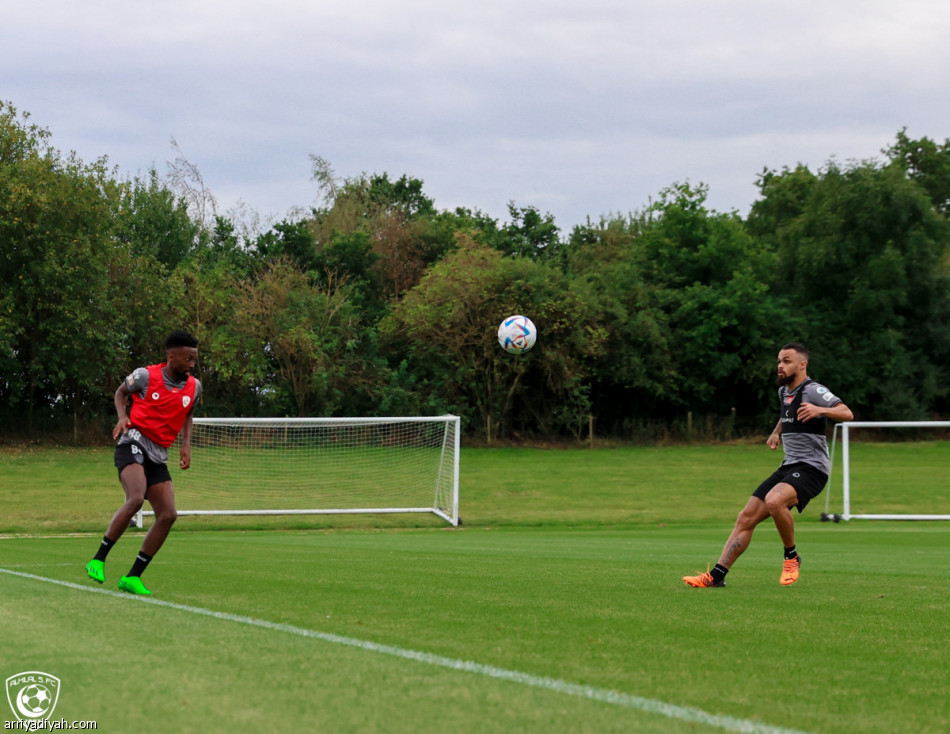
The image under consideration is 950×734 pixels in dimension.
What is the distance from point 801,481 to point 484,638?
14.5ft

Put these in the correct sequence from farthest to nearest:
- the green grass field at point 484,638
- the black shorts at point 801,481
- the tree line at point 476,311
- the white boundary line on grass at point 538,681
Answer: the tree line at point 476,311
the black shorts at point 801,481
the green grass field at point 484,638
the white boundary line on grass at point 538,681

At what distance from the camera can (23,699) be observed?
14.7 feet

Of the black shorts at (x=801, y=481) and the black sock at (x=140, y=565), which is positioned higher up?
the black shorts at (x=801, y=481)

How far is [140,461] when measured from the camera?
8953mm

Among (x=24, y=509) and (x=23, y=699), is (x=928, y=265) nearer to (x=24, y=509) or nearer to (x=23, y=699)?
(x=24, y=509)

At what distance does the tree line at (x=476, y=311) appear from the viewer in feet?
121

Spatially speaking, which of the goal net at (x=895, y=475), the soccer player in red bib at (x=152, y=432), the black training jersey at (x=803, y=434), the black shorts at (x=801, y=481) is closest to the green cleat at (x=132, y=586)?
the soccer player in red bib at (x=152, y=432)

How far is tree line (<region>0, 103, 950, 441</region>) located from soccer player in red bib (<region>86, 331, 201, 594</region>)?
28.7 m

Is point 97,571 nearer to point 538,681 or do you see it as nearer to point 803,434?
point 538,681

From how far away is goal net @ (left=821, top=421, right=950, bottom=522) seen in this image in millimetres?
24688

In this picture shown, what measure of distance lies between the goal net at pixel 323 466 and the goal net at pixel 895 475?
29.9 ft

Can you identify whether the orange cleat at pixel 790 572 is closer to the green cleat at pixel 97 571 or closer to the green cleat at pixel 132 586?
the green cleat at pixel 132 586

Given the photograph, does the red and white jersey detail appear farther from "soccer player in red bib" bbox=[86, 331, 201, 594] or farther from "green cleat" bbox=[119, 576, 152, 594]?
"green cleat" bbox=[119, 576, 152, 594]

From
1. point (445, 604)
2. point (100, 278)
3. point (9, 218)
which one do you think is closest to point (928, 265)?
point (100, 278)
